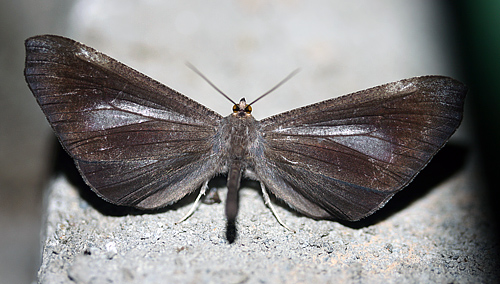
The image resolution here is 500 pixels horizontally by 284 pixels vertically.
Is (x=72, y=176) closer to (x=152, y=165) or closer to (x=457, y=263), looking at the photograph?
(x=152, y=165)

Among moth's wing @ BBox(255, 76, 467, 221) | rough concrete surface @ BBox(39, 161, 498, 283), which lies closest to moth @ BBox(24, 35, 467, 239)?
moth's wing @ BBox(255, 76, 467, 221)

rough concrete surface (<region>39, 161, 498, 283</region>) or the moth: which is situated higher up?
the moth

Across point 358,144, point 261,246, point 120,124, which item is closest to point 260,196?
point 261,246

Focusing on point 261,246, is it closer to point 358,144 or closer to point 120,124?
point 358,144

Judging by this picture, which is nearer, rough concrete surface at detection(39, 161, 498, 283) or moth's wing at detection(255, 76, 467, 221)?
rough concrete surface at detection(39, 161, 498, 283)

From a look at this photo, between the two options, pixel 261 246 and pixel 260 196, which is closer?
pixel 261 246

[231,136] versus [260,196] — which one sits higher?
[231,136]

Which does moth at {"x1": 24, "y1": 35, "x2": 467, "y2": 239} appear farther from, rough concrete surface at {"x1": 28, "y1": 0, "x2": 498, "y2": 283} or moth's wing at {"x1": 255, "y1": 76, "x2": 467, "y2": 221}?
rough concrete surface at {"x1": 28, "y1": 0, "x2": 498, "y2": 283}
